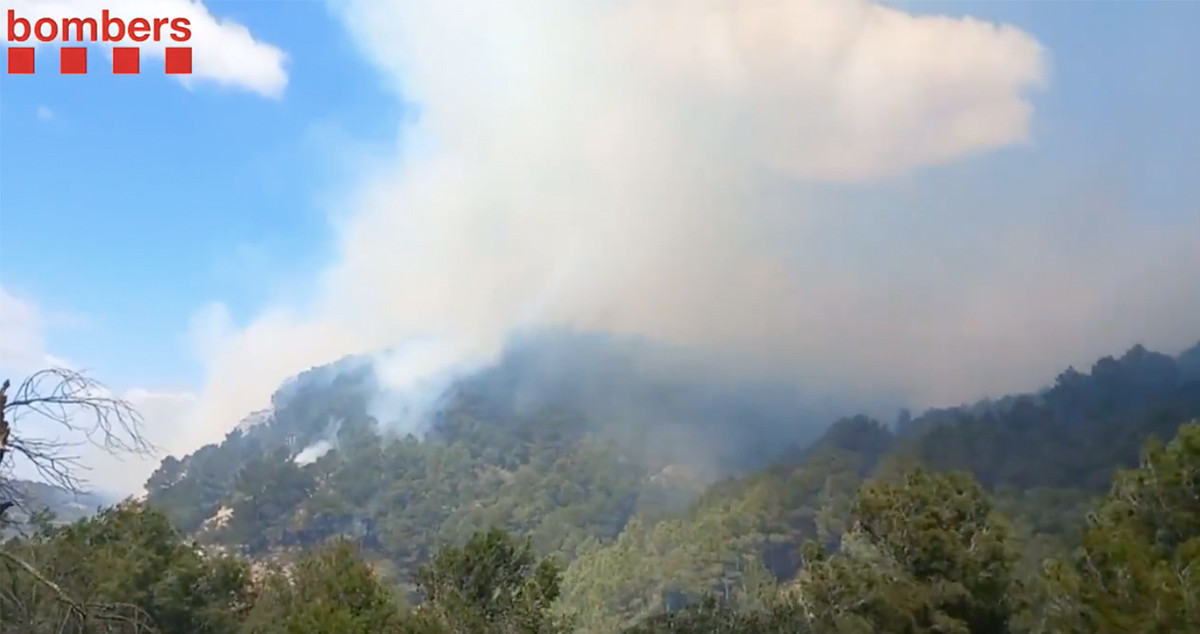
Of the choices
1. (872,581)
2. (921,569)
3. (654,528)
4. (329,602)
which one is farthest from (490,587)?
(654,528)

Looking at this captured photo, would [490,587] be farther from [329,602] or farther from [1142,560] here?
[1142,560]

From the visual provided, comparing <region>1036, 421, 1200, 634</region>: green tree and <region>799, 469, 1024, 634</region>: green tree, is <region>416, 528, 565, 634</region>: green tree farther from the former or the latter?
<region>1036, 421, 1200, 634</region>: green tree

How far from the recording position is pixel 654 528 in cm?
10994

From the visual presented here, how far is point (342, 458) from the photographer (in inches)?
6073

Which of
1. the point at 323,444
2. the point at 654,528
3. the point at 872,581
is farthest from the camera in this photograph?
the point at 323,444

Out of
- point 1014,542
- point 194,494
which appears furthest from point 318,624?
point 194,494

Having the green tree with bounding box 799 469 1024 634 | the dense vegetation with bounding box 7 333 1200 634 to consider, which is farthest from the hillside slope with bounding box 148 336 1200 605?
the green tree with bounding box 799 469 1024 634

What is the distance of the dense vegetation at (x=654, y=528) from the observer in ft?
51.2

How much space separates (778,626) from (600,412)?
146579 millimetres

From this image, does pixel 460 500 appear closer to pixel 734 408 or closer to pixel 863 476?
pixel 734 408

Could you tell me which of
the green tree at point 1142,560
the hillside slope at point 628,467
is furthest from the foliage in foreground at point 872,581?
the hillside slope at point 628,467

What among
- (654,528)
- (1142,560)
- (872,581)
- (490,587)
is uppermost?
(654,528)

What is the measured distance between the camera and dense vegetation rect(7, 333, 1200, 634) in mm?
15617

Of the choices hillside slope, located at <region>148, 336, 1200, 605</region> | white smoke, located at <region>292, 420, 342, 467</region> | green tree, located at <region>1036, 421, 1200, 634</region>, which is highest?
white smoke, located at <region>292, 420, 342, 467</region>
